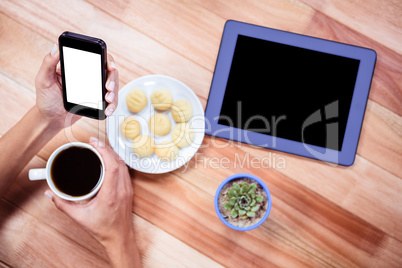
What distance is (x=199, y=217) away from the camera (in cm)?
77

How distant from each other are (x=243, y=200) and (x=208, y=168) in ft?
0.47

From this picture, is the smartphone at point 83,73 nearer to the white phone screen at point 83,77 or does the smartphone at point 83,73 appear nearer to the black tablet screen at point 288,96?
the white phone screen at point 83,77

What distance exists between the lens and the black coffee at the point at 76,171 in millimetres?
664

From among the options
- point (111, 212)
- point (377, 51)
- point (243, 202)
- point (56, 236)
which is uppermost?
point (377, 51)

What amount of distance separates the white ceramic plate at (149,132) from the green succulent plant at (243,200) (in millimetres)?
135

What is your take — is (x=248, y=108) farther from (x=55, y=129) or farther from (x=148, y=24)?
(x=55, y=129)

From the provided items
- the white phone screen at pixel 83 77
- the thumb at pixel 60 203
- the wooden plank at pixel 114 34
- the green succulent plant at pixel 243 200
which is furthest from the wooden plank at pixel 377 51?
the thumb at pixel 60 203

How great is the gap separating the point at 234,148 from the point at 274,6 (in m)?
0.37

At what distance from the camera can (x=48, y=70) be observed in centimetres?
67

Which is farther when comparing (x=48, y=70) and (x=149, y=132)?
(x=149, y=132)

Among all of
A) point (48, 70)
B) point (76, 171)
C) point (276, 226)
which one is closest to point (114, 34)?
point (48, 70)

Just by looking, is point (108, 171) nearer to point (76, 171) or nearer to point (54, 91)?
point (76, 171)

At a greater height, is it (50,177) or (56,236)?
(50,177)

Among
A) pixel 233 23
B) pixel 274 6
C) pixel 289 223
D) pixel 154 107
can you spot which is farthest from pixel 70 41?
pixel 289 223
